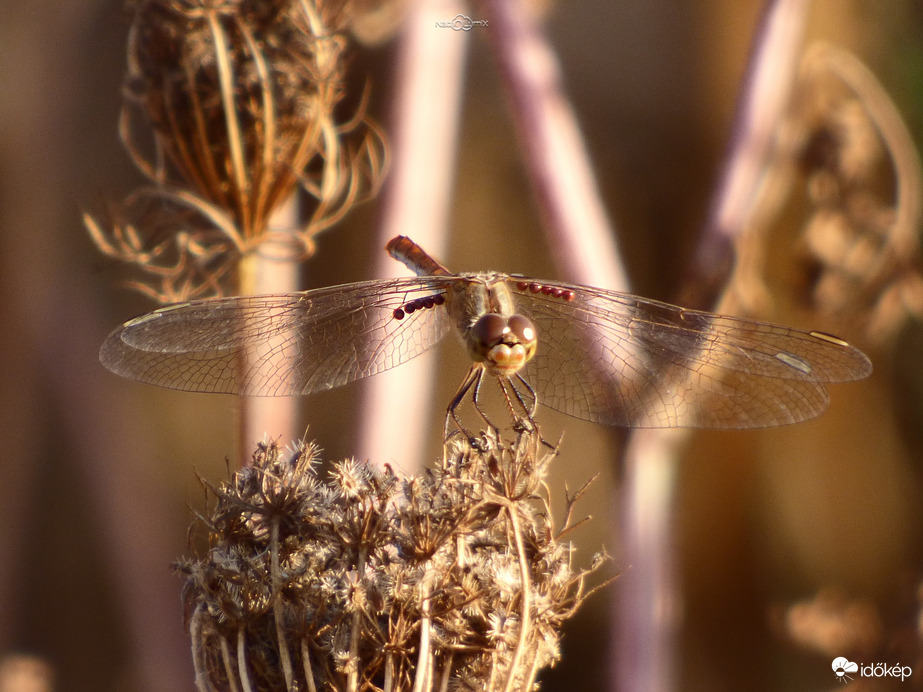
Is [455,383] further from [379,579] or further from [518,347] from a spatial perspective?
[379,579]

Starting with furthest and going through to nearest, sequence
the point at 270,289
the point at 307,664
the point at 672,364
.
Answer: the point at 270,289 < the point at 672,364 < the point at 307,664

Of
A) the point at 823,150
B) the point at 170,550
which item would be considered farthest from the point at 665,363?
the point at 170,550

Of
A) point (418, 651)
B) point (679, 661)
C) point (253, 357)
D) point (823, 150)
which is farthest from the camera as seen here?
point (679, 661)

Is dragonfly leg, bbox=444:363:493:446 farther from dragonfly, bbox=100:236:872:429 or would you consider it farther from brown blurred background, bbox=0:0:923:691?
brown blurred background, bbox=0:0:923:691

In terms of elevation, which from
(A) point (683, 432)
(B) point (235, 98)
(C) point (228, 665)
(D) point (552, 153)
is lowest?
(C) point (228, 665)

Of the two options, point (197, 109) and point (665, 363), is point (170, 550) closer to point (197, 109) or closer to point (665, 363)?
point (197, 109)

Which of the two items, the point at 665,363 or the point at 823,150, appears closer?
the point at 665,363

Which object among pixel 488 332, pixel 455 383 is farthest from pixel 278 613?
pixel 455 383
